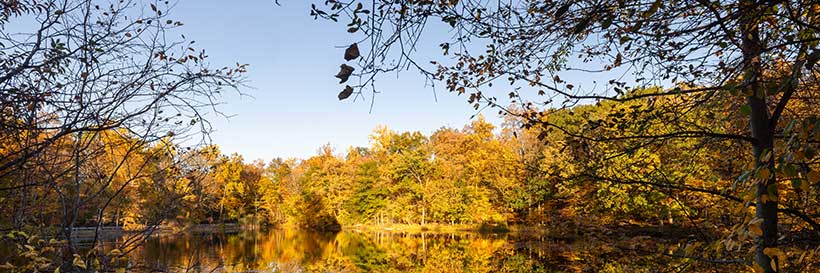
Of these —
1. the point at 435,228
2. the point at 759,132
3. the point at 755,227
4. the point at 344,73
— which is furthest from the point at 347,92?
the point at 435,228

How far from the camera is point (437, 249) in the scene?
744 inches

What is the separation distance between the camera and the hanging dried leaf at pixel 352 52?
140cm

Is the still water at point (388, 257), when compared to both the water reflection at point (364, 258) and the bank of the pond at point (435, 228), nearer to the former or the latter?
the water reflection at point (364, 258)

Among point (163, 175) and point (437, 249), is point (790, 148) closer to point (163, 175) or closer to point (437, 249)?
point (163, 175)

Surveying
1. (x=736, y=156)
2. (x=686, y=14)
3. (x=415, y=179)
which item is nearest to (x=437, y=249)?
(x=415, y=179)

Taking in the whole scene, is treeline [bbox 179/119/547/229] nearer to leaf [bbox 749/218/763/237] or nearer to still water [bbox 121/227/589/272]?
still water [bbox 121/227/589/272]

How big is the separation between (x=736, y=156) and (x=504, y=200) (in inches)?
929

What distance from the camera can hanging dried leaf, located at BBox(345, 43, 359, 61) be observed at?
1.40m

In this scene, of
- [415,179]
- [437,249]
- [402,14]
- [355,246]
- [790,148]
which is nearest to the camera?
[790,148]

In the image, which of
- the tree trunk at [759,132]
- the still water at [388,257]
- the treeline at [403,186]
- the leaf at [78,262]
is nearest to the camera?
the tree trunk at [759,132]

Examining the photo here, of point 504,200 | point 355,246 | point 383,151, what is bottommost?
point 355,246

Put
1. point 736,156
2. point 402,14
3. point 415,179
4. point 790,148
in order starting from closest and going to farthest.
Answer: point 790,148 → point 402,14 → point 736,156 → point 415,179

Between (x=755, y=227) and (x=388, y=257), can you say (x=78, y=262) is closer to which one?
(x=755, y=227)

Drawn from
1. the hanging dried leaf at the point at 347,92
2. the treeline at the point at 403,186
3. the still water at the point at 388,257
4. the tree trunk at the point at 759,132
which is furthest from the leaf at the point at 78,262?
the treeline at the point at 403,186
